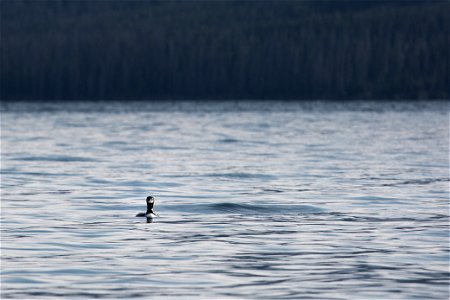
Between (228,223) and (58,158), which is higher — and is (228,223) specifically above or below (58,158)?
above

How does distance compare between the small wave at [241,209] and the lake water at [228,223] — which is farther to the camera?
the small wave at [241,209]

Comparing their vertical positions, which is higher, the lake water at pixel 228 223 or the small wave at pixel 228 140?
the lake water at pixel 228 223

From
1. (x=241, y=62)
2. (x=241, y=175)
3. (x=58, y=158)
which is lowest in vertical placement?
(x=58, y=158)

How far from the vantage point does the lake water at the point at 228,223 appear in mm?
15586

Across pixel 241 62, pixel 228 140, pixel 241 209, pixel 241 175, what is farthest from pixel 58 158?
pixel 241 62

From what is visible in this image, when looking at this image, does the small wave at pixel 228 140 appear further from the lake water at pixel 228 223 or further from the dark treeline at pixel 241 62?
the dark treeline at pixel 241 62

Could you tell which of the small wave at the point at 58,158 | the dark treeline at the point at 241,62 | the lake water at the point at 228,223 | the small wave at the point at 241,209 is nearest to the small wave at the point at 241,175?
the lake water at the point at 228,223

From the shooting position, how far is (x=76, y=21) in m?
194

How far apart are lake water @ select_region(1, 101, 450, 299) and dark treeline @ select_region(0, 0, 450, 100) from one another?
113 m

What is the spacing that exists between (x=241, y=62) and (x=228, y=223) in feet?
465

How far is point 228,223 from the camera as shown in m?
22.0

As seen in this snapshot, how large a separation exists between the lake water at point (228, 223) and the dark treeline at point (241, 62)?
113045 millimetres

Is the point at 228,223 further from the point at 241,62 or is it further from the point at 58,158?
the point at 241,62

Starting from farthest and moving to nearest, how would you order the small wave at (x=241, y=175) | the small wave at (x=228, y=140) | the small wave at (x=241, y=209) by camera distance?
the small wave at (x=228, y=140)
the small wave at (x=241, y=175)
the small wave at (x=241, y=209)
